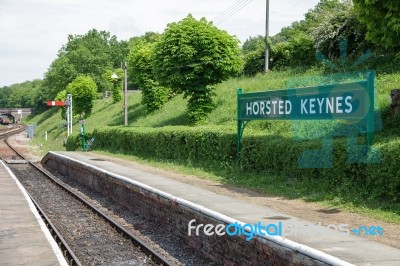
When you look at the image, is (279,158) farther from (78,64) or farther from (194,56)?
(78,64)

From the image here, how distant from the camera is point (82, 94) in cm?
5825

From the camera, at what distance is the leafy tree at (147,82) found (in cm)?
3859

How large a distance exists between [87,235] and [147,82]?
88.6ft

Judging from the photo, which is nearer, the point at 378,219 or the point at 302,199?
the point at 378,219

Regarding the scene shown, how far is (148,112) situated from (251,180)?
25612 mm

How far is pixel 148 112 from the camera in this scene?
3938cm

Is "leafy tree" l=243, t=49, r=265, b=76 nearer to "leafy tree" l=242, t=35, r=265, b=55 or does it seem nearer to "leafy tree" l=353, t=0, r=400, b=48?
"leafy tree" l=242, t=35, r=265, b=55

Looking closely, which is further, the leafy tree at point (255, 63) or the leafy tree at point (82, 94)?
the leafy tree at point (82, 94)

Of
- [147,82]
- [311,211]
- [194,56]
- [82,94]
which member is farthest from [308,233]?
[82,94]

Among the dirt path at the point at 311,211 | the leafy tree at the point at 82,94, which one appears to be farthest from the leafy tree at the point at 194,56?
the leafy tree at the point at 82,94

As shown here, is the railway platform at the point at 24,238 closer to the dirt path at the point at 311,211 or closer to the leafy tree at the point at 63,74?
the dirt path at the point at 311,211

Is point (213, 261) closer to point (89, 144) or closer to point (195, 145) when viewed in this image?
point (195, 145)

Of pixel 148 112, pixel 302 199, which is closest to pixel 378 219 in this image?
pixel 302 199

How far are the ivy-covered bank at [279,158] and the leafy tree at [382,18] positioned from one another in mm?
2609
